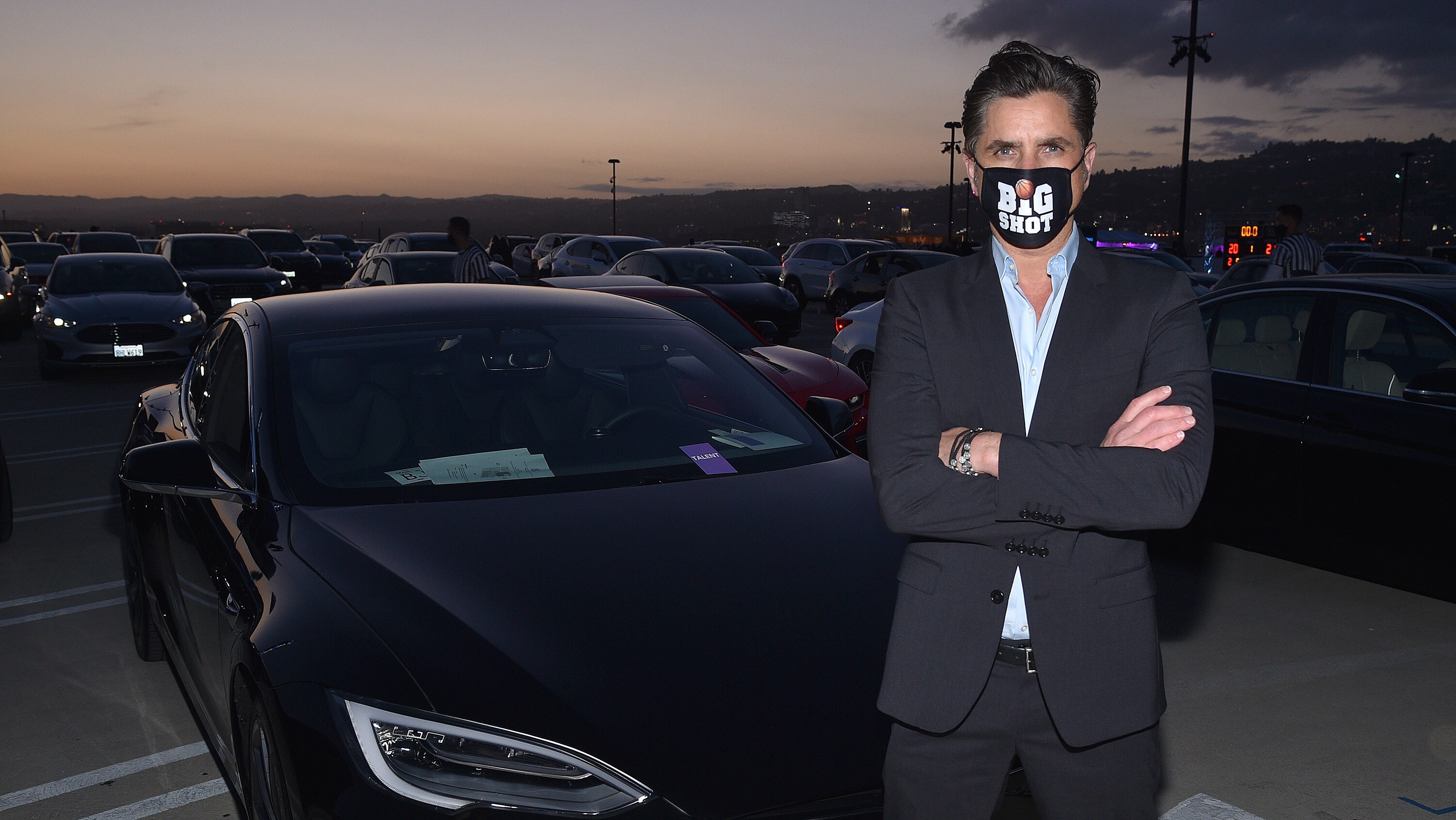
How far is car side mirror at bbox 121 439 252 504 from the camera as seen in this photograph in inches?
122

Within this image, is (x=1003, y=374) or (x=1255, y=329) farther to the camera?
(x=1255, y=329)

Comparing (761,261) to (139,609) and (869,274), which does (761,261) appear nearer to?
(869,274)

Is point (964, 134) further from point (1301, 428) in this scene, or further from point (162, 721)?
point (1301, 428)

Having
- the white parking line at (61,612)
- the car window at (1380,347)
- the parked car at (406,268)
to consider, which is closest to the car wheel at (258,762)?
the white parking line at (61,612)

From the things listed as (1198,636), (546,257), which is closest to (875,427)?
(1198,636)

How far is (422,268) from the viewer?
1555 centimetres

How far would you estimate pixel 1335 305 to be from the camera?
527 centimetres

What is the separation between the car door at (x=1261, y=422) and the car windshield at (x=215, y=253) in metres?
17.7

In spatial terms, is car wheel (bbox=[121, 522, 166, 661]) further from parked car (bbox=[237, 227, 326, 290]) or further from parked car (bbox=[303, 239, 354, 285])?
parked car (bbox=[303, 239, 354, 285])

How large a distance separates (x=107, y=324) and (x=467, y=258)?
5.31 m

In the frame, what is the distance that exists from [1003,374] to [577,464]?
1775 millimetres

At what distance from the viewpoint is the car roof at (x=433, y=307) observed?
3.77 metres

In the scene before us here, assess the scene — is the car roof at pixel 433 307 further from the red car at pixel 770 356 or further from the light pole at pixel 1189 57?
the light pole at pixel 1189 57

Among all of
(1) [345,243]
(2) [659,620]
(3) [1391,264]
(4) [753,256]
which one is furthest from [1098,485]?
(1) [345,243]
